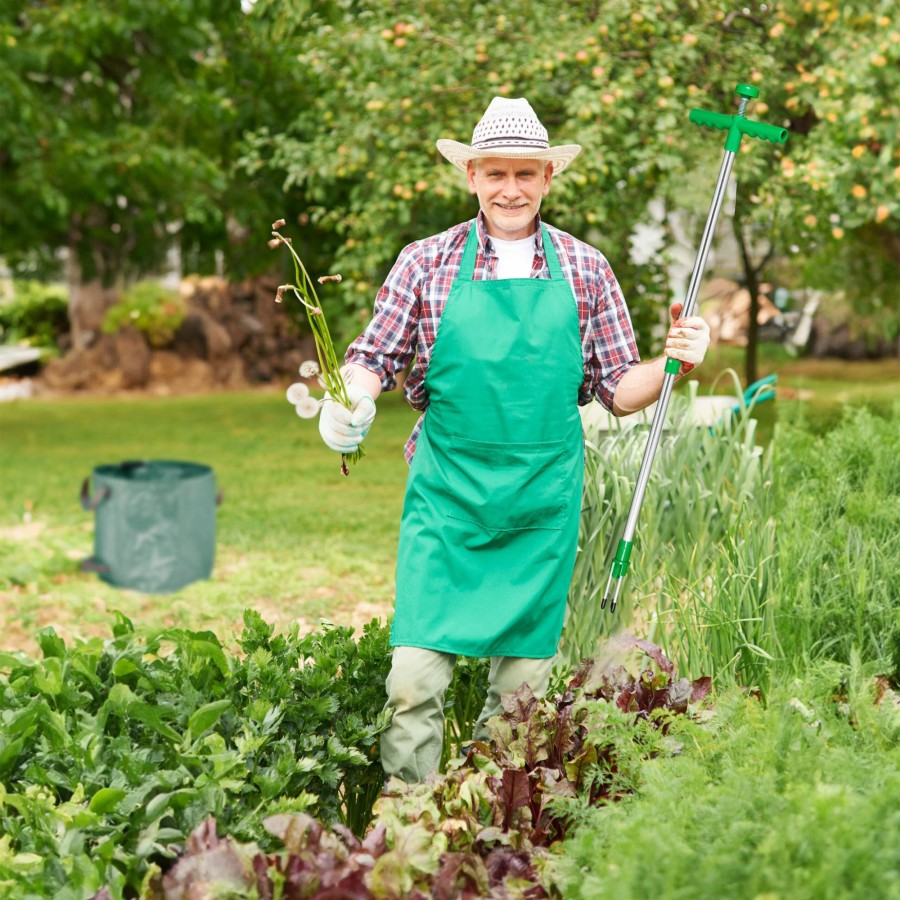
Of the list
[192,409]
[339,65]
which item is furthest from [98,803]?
[192,409]

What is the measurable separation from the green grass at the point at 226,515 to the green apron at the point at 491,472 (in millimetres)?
1015

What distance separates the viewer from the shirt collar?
3.03 meters

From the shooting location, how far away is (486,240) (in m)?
3.04

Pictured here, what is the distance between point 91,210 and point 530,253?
13.1m

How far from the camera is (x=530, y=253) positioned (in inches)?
120

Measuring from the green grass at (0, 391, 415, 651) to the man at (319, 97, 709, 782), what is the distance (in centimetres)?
98

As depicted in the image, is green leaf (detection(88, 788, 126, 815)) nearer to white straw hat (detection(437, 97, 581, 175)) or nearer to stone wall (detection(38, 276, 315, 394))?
white straw hat (detection(437, 97, 581, 175))

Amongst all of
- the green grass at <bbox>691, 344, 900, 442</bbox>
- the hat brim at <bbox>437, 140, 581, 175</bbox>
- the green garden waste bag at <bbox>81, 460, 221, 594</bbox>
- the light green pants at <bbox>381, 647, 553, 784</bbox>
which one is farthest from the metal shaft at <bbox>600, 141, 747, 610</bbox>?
the green grass at <bbox>691, 344, 900, 442</bbox>

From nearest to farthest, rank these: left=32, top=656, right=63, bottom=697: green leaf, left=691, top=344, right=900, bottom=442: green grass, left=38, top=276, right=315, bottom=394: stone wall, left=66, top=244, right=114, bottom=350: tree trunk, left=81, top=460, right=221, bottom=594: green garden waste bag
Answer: left=32, top=656, right=63, bottom=697: green leaf, left=81, top=460, right=221, bottom=594: green garden waste bag, left=691, top=344, right=900, bottom=442: green grass, left=38, top=276, right=315, bottom=394: stone wall, left=66, top=244, right=114, bottom=350: tree trunk

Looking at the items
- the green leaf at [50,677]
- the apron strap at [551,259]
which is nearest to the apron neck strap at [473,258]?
the apron strap at [551,259]

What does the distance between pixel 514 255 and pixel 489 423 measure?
438 millimetres

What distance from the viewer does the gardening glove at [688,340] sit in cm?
288

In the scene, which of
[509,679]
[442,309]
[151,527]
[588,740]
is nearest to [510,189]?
[442,309]

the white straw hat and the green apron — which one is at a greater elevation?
the white straw hat
